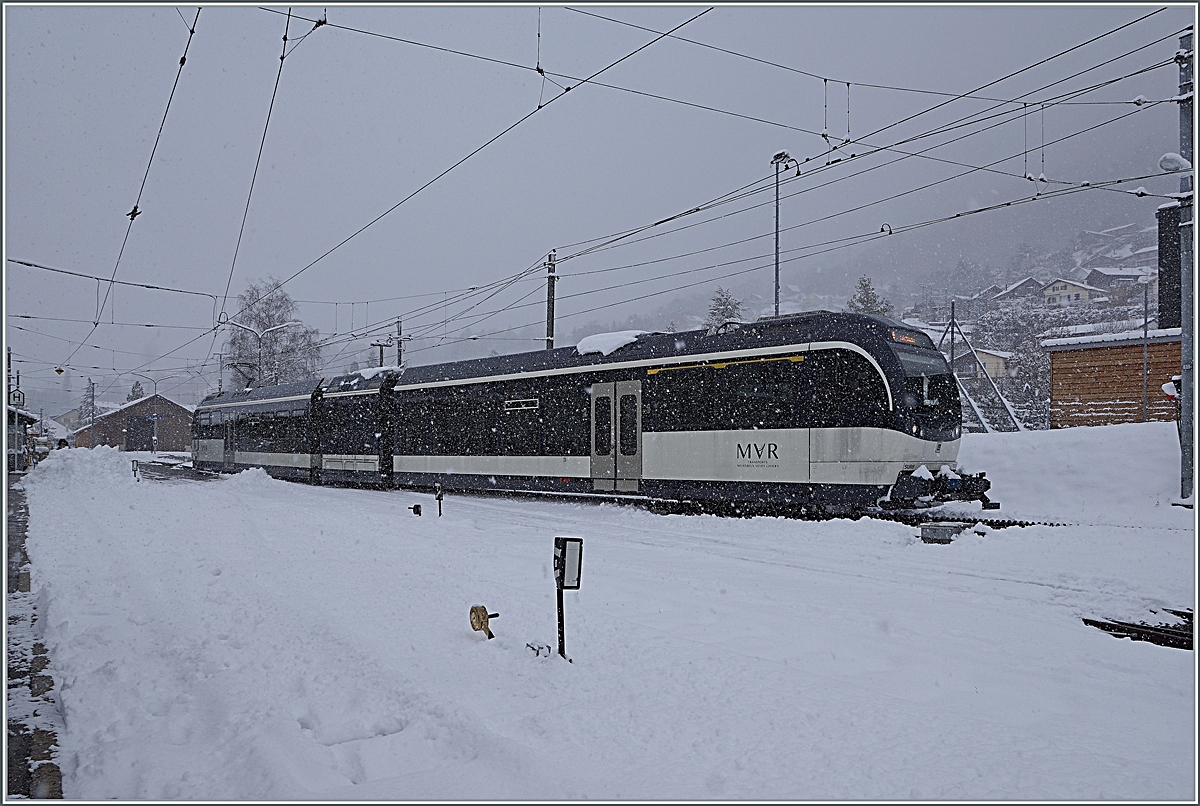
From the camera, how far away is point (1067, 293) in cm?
10769

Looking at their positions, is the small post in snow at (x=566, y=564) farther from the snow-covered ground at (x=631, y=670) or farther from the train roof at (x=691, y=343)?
the train roof at (x=691, y=343)

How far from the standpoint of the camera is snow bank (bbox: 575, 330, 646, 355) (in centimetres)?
1642

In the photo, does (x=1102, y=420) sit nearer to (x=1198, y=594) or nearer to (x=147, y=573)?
(x=1198, y=594)

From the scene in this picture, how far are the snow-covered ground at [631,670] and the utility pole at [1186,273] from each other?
3.78 metres

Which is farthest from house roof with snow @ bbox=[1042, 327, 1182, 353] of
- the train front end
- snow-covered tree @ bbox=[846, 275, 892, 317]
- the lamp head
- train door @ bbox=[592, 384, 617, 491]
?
snow-covered tree @ bbox=[846, 275, 892, 317]

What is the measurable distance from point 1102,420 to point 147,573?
79.3ft

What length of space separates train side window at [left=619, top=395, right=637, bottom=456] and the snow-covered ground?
5.02 m

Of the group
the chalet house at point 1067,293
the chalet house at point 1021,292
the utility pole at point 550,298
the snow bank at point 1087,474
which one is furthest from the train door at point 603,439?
the chalet house at point 1067,293

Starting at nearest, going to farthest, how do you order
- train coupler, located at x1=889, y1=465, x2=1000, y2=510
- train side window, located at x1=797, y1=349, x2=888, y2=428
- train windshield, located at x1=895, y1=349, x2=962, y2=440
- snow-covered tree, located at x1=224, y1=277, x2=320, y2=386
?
train coupler, located at x1=889, y1=465, x2=1000, y2=510 → train side window, located at x1=797, y1=349, x2=888, y2=428 → train windshield, located at x1=895, y1=349, x2=962, y2=440 → snow-covered tree, located at x1=224, y1=277, x2=320, y2=386

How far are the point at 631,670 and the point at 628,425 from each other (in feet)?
35.3

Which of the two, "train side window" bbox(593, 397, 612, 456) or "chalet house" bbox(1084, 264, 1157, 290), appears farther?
"chalet house" bbox(1084, 264, 1157, 290)

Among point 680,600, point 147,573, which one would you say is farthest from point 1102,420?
point 147,573

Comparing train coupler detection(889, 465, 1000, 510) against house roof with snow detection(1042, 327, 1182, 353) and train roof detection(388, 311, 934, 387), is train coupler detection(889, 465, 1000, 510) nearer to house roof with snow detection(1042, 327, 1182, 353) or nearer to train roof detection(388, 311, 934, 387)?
train roof detection(388, 311, 934, 387)

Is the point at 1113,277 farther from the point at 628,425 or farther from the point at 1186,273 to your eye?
the point at 628,425
